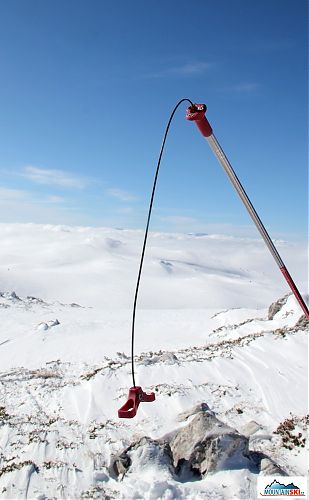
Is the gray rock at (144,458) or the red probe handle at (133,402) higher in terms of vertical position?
the red probe handle at (133,402)

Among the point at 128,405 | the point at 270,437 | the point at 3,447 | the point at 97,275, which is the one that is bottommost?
the point at 3,447

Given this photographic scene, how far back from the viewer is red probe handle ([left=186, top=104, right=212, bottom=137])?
622 centimetres

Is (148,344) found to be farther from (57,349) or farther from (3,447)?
(3,447)

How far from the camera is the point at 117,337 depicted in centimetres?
3366

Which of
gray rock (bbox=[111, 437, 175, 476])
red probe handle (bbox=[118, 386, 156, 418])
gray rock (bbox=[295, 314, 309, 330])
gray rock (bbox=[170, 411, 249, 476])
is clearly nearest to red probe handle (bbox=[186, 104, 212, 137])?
red probe handle (bbox=[118, 386, 156, 418])

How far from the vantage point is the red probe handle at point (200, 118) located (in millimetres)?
6223

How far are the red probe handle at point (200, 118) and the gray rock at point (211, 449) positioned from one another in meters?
9.39

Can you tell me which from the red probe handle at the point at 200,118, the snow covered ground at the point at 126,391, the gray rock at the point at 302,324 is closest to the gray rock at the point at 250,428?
the snow covered ground at the point at 126,391

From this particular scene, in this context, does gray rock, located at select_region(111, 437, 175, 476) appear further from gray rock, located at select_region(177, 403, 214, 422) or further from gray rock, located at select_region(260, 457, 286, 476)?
gray rock, located at select_region(177, 403, 214, 422)

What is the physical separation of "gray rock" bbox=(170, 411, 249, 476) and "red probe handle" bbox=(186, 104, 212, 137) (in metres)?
9.39

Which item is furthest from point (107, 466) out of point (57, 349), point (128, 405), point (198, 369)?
point (57, 349)

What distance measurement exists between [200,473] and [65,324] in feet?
96.9

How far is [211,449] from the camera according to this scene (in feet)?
37.0

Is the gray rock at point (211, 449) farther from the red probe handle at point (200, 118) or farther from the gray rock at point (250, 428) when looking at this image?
the red probe handle at point (200, 118)
